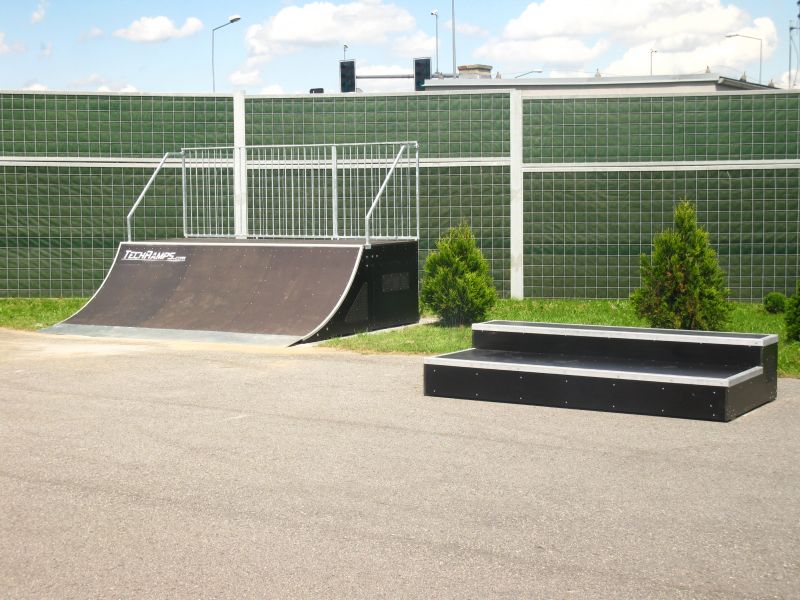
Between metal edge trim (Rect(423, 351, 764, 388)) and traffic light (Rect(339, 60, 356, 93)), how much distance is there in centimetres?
3503

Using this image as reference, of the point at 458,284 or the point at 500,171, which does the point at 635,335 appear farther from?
the point at 500,171

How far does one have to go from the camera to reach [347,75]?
146 ft

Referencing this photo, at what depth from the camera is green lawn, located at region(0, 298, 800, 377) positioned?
45.3 ft

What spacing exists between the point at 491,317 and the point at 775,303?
5.28 meters

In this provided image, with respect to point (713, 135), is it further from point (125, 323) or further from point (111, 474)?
point (111, 474)

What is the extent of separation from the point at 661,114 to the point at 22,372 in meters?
13.4

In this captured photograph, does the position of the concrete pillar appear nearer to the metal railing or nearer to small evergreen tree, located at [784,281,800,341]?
the metal railing

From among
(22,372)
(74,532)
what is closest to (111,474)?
(74,532)

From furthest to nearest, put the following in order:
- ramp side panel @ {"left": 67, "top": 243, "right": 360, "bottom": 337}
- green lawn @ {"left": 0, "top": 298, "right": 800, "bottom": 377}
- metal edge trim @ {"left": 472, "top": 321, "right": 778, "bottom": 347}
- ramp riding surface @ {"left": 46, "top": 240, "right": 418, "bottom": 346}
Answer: ramp side panel @ {"left": 67, "top": 243, "right": 360, "bottom": 337} < ramp riding surface @ {"left": 46, "top": 240, "right": 418, "bottom": 346} < green lawn @ {"left": 0, "top": 298, "right": 800, "bottom": 377} < metal edge trim @ {"left": 472, "top": 321, "right": 778, "bottom": 347}

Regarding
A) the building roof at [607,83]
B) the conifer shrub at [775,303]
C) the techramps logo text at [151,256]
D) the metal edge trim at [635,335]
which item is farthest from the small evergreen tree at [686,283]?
the building roof at [607,83]

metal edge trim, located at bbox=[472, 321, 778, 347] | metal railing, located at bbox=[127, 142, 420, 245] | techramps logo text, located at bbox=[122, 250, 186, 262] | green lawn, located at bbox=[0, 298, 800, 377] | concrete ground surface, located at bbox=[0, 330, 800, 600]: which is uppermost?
metal railing, located at bbox=[127, 142, 420, 245]

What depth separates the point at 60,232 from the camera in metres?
21.6

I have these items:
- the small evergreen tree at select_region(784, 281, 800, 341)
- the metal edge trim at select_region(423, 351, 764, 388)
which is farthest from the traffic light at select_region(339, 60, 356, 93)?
the metal edge trim at select_region(423, 351, 764, 388)

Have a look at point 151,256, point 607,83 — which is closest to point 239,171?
point 151,256
